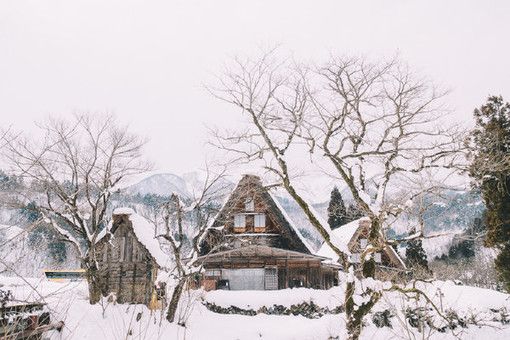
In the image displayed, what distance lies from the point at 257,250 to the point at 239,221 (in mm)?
3236

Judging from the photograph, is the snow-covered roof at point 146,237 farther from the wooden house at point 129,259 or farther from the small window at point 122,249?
the small window at point 122,249

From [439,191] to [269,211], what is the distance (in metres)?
15.0

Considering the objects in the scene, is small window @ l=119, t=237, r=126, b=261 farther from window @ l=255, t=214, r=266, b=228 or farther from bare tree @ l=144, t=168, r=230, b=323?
window @ l=255, t=214, r=266, b=228

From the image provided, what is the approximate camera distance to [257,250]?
2480 cm

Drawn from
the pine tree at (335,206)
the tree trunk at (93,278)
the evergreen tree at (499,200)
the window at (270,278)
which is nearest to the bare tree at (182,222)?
the tree trunk at (93,278)

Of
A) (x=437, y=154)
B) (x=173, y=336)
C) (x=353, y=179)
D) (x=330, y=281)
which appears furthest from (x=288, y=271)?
(x=437, y=154)

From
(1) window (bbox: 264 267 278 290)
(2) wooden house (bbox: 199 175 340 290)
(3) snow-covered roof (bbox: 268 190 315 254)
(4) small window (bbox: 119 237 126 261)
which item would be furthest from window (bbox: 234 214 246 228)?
(4) small window (bbox: 119 237 126 261)

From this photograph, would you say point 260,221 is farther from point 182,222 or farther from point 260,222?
point 182,222

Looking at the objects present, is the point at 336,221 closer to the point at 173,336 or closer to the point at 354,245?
the point at 354,245

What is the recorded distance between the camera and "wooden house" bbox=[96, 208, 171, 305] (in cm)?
2372

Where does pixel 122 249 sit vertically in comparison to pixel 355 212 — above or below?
below

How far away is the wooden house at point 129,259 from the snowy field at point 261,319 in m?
2.14

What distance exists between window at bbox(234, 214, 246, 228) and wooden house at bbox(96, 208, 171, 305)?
5202 mm

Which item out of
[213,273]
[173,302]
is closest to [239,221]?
[213,273]
